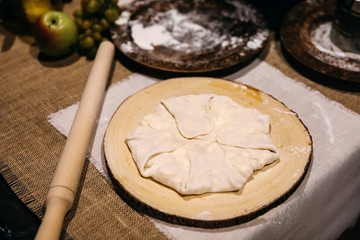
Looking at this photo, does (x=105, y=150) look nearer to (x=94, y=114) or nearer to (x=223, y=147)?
(x=94, y=114)

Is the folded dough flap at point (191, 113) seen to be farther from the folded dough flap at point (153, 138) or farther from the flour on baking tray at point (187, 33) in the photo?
the flour on baking tray at point (187, 33)

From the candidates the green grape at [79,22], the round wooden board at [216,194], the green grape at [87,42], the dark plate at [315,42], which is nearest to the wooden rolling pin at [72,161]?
the round wooden board at [216,194]

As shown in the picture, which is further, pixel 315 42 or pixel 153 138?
pixel 315 42

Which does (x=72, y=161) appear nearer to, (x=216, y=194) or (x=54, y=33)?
(x=216, y=194)

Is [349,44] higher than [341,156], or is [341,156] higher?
[349,44]

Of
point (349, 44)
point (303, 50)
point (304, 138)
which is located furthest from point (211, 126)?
point (349, 44)

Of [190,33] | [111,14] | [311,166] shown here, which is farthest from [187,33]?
[311,166]
